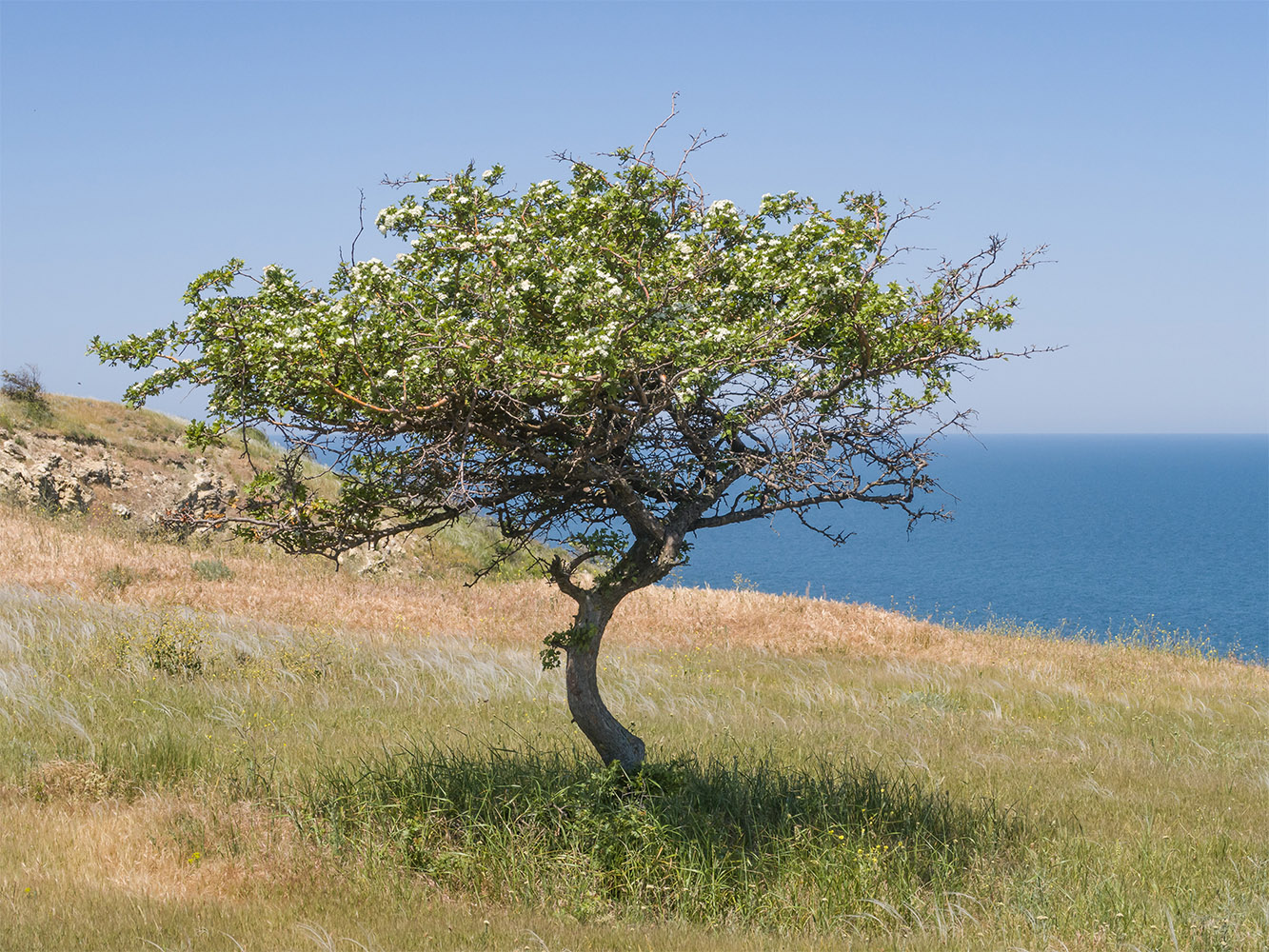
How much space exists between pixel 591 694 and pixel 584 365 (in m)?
3.31

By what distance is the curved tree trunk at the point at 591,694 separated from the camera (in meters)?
7.52

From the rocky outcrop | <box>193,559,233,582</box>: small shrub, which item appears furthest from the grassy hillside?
the rocky outcrop

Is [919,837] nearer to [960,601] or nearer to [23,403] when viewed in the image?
[23,403]

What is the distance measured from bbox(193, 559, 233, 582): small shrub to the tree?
15.3m

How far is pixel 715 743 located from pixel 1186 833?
4795 mm

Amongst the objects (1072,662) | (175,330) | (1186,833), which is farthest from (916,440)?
(1072,662)

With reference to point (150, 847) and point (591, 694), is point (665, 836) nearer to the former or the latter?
point (591, 694)

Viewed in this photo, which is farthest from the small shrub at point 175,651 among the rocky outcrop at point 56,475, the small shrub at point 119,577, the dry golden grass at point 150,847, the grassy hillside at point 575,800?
the rocky outcrop at point 56,475

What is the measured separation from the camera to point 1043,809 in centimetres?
902

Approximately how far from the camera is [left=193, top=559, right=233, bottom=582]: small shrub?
20500mm

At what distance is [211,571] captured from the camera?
20.7 metres

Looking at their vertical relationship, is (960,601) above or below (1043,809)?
below

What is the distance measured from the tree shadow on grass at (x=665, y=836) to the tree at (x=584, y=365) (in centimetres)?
85

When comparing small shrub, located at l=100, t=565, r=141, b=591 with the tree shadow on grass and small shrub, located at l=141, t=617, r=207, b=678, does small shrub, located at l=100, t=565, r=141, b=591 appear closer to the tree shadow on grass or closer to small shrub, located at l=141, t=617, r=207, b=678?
small shrub, located at l=141, t=617, r=207, b=678
